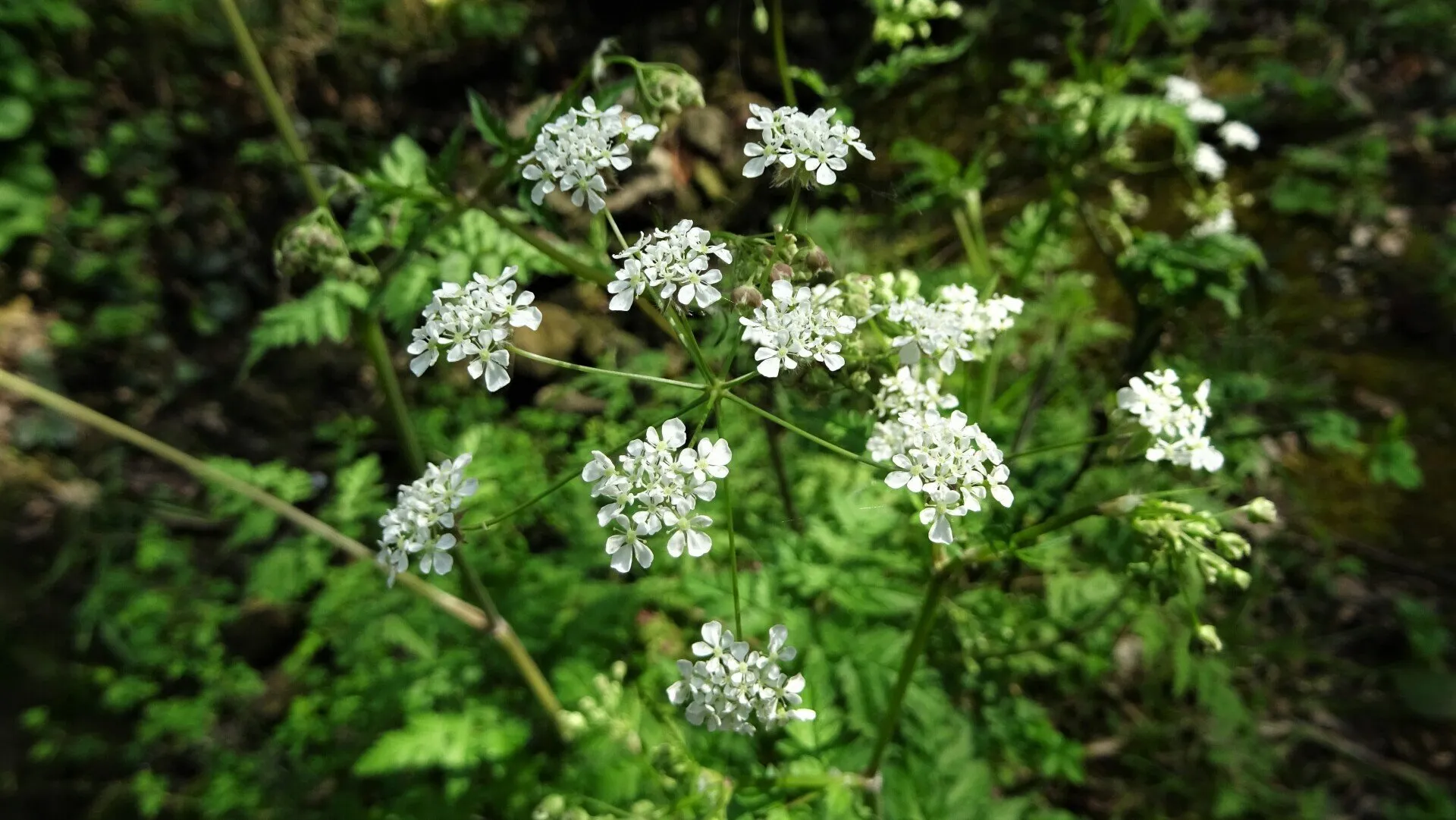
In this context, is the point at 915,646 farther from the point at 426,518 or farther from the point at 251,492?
the point at 251,492

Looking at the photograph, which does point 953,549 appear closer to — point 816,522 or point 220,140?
point 816,522

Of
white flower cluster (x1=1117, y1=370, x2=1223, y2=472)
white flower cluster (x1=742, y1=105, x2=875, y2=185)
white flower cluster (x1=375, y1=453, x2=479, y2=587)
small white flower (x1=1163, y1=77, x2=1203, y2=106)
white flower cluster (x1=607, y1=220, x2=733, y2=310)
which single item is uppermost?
small white flower (x1=1163, y1=77, x2=1203, y2=106)

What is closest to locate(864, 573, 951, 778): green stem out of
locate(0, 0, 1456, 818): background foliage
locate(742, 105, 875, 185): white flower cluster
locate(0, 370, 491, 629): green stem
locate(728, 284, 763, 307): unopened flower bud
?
locate(0, 0, 1456, 818): background foliage

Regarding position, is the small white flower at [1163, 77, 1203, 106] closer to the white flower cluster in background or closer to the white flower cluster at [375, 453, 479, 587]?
the white flower cluster in background

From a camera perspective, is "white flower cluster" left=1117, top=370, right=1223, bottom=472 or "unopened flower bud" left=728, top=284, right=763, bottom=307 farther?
"white flower cluster" left=1117, top=370, right=1223, bottom=472

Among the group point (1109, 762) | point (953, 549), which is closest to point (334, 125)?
point (953, 549)

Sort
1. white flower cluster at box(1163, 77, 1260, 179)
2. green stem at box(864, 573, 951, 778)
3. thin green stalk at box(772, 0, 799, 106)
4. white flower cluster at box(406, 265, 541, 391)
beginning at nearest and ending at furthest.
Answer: white flower cluster at box(406, 265, 541, 391) < green stem at box(864, 573, 951, 778) < thin green stalk at box(772, 0, 799, 106) < white flower cluster at box(1163, 77, 1260, 179)

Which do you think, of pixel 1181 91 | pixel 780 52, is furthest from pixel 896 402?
pixel 1181 91
